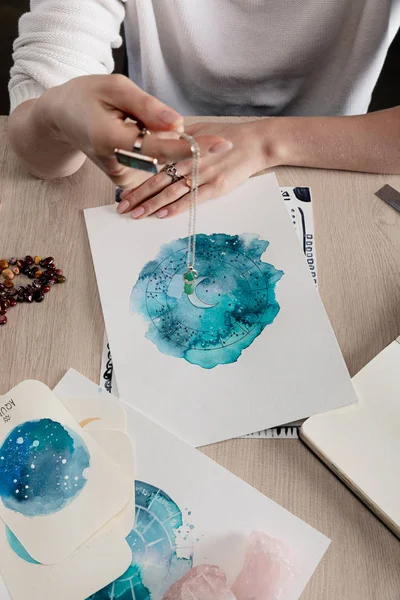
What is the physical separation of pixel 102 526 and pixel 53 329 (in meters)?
0.24

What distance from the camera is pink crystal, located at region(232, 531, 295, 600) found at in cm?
56

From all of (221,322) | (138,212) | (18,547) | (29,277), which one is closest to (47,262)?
(29,277)

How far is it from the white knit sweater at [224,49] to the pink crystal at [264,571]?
64 centimetres

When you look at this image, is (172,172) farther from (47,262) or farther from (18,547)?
(18,547)

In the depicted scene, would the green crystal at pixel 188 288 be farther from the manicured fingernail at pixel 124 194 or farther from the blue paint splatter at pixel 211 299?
the manicured fingernail at pixel 124 194

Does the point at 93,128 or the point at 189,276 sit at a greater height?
the point at 93,128

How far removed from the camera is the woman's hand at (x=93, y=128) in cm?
60

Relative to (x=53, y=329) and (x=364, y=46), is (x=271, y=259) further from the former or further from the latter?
(x=364, y=46)

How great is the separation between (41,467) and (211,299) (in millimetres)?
274

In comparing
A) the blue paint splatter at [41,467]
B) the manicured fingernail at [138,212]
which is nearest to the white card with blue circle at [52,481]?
the blue paint splatter at [41,467]

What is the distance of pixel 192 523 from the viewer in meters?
A: 0.60

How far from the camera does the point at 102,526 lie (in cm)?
60

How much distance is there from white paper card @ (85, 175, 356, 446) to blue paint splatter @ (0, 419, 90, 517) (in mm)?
85

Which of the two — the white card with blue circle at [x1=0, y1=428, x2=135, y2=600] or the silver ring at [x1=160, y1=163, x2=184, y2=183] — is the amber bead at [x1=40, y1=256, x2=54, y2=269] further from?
the white card with blue circle at [x1=0, y1=428, x2=135, y2=600]
